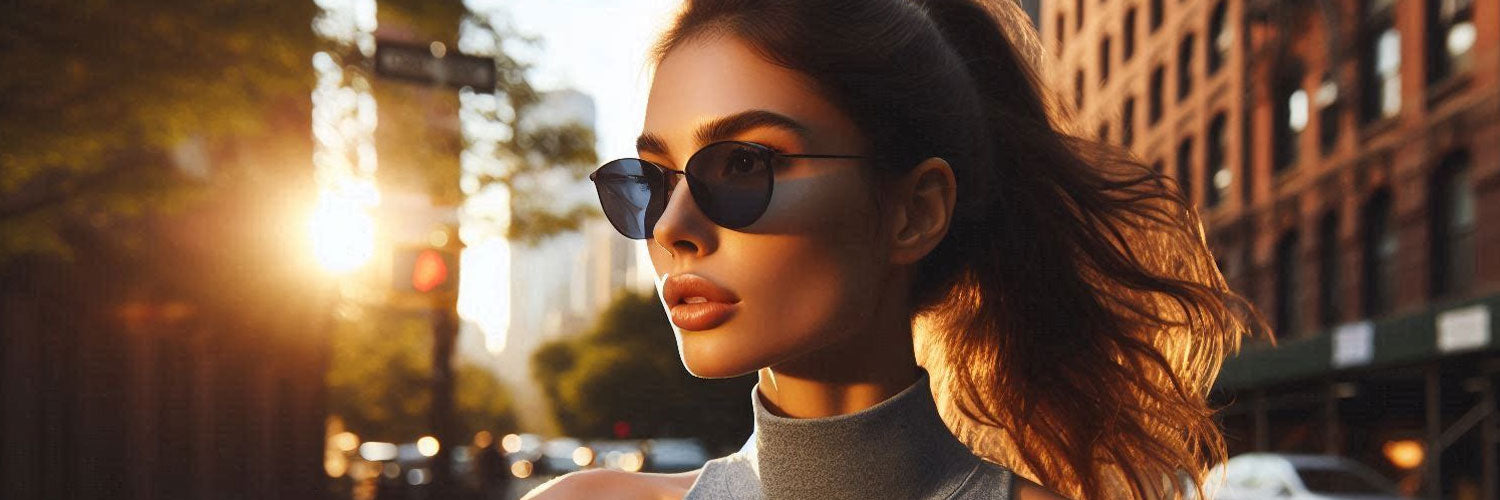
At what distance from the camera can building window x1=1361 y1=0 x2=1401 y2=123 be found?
22.9 m

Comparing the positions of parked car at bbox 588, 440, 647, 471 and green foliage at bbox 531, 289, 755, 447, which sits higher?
green foliage at bbox 531, 289, 755, 447

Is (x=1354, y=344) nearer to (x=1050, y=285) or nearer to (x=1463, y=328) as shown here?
(x=1463, y=328)

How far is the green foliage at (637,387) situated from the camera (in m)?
39.6

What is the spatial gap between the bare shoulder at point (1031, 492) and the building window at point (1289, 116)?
26471mm

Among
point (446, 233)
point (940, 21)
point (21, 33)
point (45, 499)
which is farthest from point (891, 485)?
point (45, 499)

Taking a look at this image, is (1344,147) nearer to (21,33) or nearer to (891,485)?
(21,33)

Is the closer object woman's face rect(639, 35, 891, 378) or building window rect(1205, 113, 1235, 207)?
woman's face rect(639, 35, 891, 378)

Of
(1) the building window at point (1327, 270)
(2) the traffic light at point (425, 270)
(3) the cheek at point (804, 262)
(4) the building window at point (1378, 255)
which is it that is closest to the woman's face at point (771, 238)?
(3) the cheek at point (804, 262)

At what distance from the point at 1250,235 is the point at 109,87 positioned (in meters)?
26.3

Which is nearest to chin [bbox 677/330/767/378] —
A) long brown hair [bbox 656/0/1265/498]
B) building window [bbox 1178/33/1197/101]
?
long brown hair [bbox 656/0/1265/498]

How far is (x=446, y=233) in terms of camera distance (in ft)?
30.5

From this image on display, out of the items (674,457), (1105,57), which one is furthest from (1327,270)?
(1105,57)

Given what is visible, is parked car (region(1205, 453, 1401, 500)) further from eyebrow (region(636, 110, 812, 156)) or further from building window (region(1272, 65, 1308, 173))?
eyebrow (region(636, 110, 812, 156))

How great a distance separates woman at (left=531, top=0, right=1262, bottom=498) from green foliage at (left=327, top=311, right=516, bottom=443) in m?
22.0
